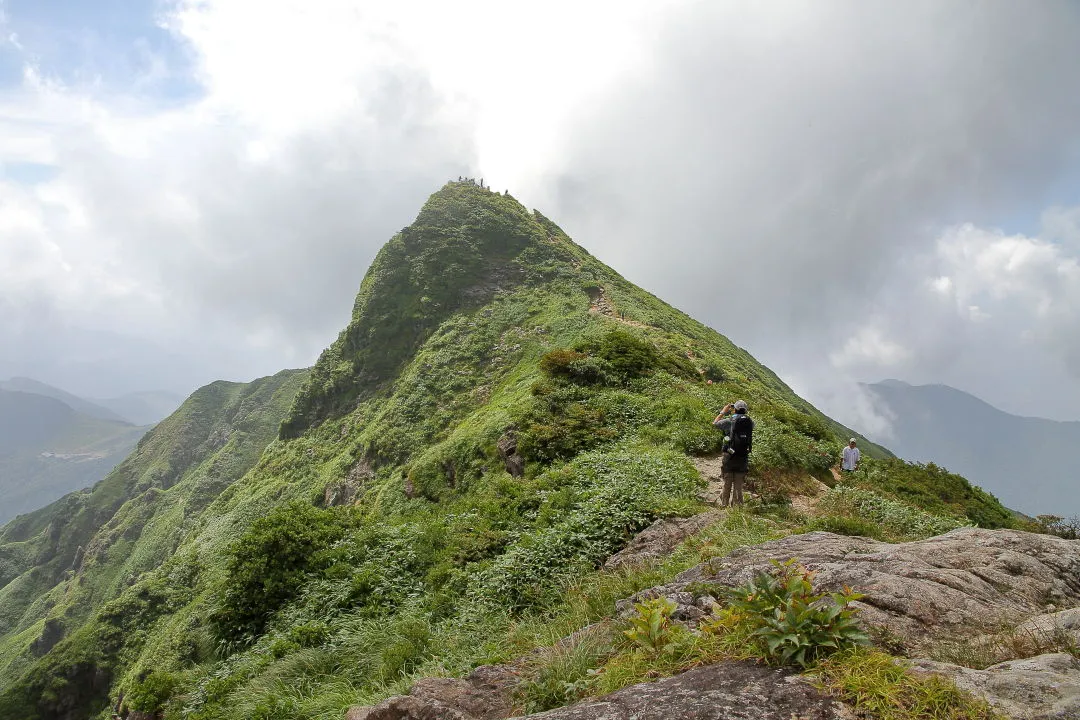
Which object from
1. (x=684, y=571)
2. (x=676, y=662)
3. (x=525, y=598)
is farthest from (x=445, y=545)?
(x=676, y=662)

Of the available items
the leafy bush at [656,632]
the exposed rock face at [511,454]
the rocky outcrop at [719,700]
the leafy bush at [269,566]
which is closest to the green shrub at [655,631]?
the leafy bush at [656,632]

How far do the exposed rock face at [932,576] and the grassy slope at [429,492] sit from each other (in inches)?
71.0

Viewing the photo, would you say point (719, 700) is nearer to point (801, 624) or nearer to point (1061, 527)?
point (801, 624)

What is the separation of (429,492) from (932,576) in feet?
57.3

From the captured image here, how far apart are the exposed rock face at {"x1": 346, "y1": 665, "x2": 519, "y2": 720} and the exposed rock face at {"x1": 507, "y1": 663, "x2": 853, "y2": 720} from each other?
120cm

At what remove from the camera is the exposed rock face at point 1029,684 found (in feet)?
9.55

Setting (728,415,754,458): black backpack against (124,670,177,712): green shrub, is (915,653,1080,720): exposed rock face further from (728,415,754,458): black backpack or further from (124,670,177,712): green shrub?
(124,670,177,712): green shrub

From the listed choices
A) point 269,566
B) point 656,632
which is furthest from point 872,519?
point 269,566

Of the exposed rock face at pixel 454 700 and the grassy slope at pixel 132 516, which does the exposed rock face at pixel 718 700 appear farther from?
the grassy slope at pixel 132 516

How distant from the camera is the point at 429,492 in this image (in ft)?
66.6

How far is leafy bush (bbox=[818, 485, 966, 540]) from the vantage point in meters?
9.42

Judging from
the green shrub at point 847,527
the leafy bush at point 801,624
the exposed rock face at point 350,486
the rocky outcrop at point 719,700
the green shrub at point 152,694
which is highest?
the exposed rock face at point 350,486

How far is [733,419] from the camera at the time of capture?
422 inches

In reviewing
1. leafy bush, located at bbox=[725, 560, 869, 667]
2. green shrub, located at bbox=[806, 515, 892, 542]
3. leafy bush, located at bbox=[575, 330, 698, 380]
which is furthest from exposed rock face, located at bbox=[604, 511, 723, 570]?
leafy bush, located at bbox=[575, 330, 698, 380]
